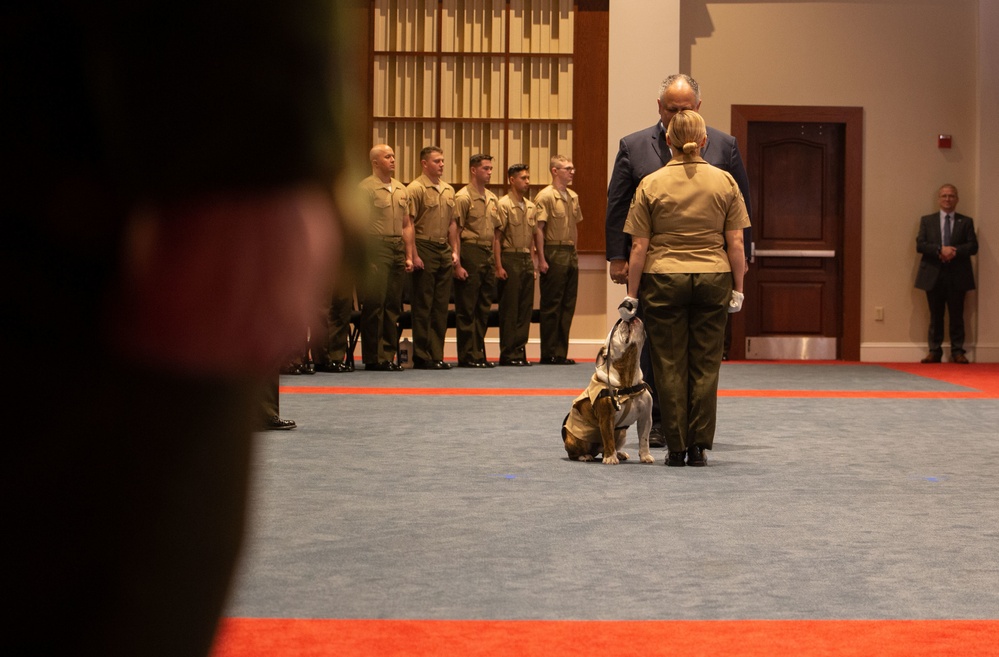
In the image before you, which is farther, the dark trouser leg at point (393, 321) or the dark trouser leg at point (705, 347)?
the dark trouser leg at point (393, 321)

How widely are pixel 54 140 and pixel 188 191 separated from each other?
0.06 metres

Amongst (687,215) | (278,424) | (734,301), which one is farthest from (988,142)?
(278,424)

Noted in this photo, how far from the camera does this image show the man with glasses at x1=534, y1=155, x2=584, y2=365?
10.3m

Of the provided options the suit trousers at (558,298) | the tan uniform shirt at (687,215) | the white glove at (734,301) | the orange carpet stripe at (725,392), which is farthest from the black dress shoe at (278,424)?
the suit trousers at (558,298)

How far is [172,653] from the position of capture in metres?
0.56

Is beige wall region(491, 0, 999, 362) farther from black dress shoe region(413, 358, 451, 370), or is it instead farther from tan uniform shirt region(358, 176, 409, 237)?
tan uniform shirt region(358, 176, 409, 237)

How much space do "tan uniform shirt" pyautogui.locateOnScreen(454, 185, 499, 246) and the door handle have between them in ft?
9.06

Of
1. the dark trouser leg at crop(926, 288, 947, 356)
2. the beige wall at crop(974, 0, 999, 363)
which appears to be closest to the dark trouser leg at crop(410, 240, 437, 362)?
the dark trouser leg at crop(926, 288, 947, 356)

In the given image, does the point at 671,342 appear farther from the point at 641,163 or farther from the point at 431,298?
the point at 431,298

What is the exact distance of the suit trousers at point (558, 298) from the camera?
34.2 feet

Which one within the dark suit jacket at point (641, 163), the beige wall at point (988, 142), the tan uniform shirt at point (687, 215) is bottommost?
the tan uniform shirt at point (687, 215)

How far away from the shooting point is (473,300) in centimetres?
1007

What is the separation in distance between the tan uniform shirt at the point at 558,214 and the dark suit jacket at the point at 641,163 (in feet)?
17.3

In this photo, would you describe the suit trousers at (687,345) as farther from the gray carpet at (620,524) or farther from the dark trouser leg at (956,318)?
the dark trouser leg at (956,318)
